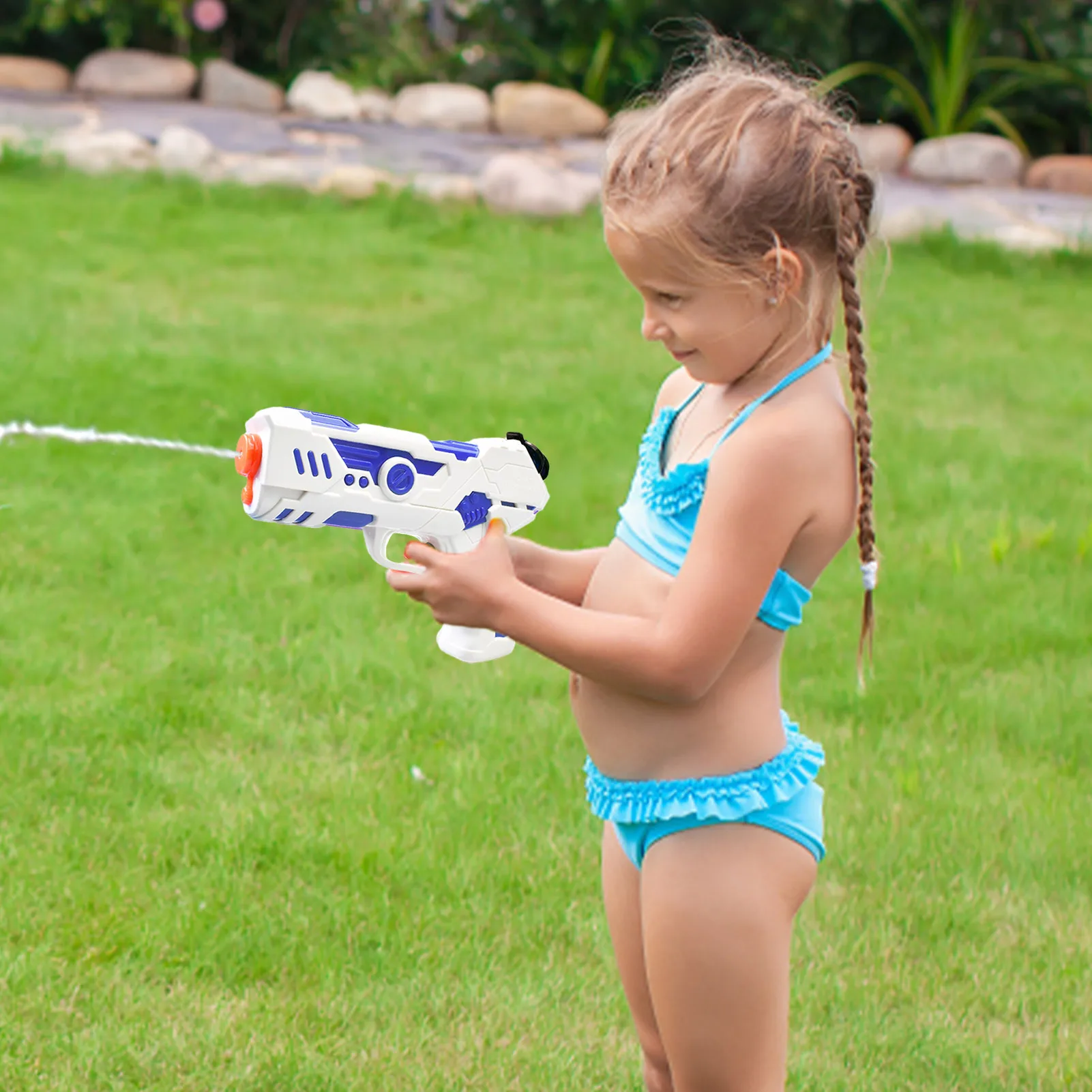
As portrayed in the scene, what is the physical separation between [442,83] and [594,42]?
1044mm

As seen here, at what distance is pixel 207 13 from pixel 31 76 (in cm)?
122

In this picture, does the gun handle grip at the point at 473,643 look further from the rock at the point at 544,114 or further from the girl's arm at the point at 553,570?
the rock at the point at 544,114

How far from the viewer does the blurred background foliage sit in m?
10.1

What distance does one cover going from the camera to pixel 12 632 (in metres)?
3.86

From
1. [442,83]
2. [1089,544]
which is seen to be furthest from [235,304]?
[442,83]

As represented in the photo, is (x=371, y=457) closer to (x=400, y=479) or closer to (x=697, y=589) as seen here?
(x=400, y=479)

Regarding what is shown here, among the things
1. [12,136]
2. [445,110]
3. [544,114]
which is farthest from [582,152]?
[12,136]

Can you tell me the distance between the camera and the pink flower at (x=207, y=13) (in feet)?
34.3

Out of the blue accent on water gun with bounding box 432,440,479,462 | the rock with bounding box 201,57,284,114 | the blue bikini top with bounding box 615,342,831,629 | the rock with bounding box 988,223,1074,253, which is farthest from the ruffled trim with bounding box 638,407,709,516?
the rock with bounding box 201,57,284,114

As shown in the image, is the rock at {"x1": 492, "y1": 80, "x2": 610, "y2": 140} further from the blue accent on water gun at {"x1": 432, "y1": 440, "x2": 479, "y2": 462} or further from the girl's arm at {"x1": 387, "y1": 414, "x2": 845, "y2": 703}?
the girl's arm at {"x1": 387, "y1": 414, "x2": 845, "y2": 703}

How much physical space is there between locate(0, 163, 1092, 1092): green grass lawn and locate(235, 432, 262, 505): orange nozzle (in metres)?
1.16

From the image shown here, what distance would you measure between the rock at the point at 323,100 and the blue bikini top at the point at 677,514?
8642 millimetres

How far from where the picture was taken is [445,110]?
1018 cm

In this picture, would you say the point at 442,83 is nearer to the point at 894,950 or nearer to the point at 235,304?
the point at 235,304
